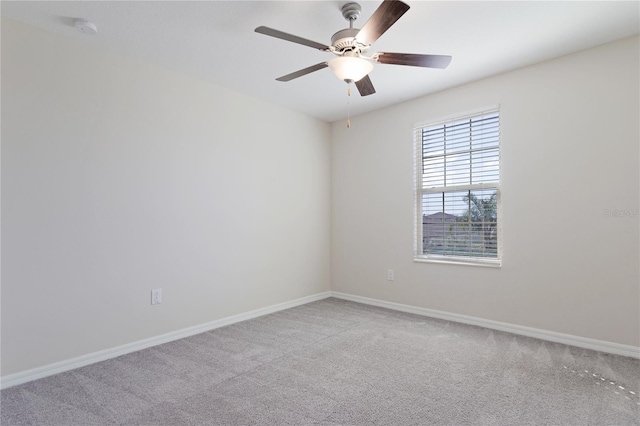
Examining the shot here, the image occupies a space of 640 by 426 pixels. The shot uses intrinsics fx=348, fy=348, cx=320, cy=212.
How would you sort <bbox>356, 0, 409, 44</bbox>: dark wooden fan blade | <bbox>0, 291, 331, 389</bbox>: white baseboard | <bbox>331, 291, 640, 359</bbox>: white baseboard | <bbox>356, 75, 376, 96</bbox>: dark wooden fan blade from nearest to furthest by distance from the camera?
<bbox>356, 0, 409, 44</bbox>: dark wooden fan blade, <bbox>0, 291, 331, 389</bbox>: white baseboard, <bbox>356, 75, 376, 96</bbox>: dark wooden fan blade, <bbox>331, 291, 640, 359</bbox>: white baseboard

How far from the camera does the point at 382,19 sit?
1.78m

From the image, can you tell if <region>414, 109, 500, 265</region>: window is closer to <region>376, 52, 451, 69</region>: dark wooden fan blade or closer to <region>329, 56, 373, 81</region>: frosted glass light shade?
<region>376, 52, 451, 69</region>: dark wooden fan blade

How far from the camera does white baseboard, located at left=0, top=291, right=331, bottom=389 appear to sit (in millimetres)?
2271

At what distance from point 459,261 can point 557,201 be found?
3.45 feet

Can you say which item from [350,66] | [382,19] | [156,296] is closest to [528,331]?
[350,66]

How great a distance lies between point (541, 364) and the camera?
8.16 feet

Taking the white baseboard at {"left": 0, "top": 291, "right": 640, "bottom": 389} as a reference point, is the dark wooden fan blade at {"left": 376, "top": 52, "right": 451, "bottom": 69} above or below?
above

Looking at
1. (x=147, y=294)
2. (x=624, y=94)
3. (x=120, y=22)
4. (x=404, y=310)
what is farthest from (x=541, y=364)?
(x=120, y=22)

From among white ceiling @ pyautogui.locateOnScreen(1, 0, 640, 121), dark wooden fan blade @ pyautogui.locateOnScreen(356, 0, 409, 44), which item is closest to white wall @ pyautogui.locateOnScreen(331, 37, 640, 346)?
white ceiling @ pyautogui.locateOnScreen(1, 0, 640, 121)

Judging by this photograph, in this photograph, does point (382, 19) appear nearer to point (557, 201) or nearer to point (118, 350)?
point (557, 201)

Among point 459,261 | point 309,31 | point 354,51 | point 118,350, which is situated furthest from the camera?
point 459,261

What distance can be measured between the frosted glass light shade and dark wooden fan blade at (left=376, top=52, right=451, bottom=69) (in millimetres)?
107

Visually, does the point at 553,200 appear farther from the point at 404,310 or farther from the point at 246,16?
the point at 246,16

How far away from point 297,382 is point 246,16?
2418 millimetres
